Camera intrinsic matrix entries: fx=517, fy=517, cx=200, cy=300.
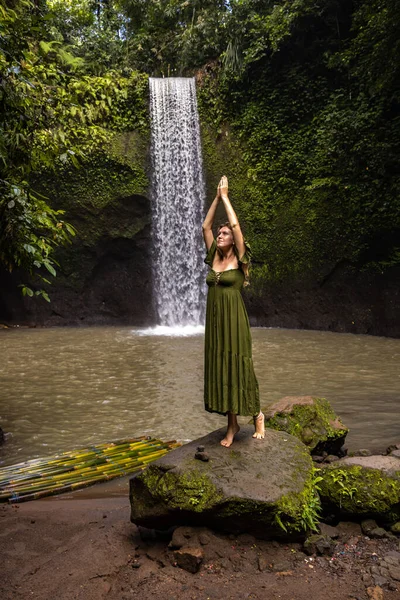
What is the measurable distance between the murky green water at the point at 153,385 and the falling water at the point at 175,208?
11.8 ft

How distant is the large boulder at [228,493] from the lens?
308cm

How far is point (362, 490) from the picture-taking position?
3.37m

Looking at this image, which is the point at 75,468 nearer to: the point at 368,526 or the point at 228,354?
the point at 228,354

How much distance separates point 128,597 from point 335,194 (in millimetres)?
13390

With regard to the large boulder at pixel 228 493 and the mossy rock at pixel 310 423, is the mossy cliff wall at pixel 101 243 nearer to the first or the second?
the mossy rock at pixel 310 423

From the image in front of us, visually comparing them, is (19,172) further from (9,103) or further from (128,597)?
(128,597)

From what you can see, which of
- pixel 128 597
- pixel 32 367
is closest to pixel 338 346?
pixel 32 367

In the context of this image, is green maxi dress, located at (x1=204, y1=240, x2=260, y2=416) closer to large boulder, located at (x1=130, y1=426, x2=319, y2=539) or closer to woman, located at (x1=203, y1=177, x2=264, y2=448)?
woman, located at (x1=203, y1=177, x2=264, y2=448)

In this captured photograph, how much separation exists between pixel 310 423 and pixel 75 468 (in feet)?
6.97

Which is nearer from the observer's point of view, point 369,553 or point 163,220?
point 369,553

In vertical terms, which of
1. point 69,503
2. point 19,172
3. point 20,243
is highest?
point 19,172

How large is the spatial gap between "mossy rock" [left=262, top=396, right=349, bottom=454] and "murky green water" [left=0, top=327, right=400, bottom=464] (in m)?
0.60

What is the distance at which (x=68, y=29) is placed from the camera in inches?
806

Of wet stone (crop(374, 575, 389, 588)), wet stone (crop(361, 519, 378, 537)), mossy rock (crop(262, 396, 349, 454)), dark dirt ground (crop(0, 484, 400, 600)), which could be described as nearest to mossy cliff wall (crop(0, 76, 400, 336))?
mossy rock (crop(262, 396, 349, 454))
